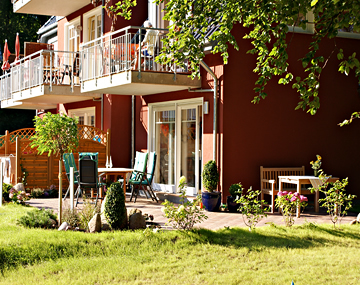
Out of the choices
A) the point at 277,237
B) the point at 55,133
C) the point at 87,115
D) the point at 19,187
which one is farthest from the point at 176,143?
the point at 87,115

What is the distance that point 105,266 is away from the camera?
647cm

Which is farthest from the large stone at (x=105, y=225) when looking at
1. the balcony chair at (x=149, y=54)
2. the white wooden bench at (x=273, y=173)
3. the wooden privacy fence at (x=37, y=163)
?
the wooden privacy fence at (x=37, y=163)

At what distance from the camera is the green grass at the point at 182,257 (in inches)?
239

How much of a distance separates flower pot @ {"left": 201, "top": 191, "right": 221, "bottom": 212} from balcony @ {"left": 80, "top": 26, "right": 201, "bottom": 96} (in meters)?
2.73

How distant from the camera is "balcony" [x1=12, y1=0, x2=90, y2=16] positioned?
1756 cm

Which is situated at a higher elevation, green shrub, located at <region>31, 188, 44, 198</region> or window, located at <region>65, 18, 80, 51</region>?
window, located at <region>65, 18, 80, 51</region>

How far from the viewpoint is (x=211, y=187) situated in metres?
11.1

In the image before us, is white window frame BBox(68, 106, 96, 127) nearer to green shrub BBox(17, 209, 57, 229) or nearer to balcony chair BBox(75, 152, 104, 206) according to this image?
balcony chair BBox(75, 152, 104, 206)

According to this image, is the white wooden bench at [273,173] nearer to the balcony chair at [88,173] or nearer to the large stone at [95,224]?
the balcony chair at [88,173]

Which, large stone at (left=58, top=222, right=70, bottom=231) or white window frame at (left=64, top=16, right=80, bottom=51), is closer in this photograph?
large stone at (left=58, top=222, right=70, bottom=231)

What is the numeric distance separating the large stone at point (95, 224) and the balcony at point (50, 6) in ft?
36.4

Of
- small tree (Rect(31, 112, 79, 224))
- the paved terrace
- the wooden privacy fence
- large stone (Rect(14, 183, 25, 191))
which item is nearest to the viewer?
small tree (Rect(31, 112, 79, 224))

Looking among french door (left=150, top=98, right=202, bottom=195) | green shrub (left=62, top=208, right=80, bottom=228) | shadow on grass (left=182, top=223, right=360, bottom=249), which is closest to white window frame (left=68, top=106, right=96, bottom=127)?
french door (left=150, top=98, right=202, bottom=195)

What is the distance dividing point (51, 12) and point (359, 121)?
1183 centimetres
